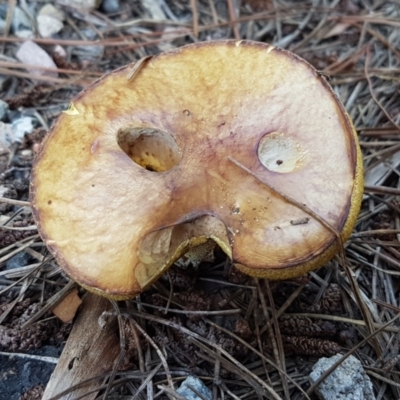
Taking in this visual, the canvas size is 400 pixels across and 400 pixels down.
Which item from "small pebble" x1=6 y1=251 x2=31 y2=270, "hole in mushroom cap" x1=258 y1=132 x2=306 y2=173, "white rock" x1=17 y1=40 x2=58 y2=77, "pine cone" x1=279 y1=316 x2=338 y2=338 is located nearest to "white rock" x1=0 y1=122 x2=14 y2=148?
"white rock" x1=17 y1=40 x2=58 y2=77

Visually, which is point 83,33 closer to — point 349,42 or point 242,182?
point 349,42

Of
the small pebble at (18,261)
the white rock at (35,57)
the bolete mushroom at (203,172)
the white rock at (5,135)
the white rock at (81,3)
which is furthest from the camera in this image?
the white rock at (81,3)

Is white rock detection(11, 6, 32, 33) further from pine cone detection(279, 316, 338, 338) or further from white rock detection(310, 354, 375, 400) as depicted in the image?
white rock detection(310, 354, 375, 400)

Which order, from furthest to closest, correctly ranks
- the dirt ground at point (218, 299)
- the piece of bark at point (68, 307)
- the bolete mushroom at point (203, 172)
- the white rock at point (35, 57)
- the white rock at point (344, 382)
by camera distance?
the white rock at point (35, 57) → the piece of bark at point (68, 307) → the dirt ground at point (218, 299) → the white rock at point (344, 382) → the bolete mushroom at point (203, 172)

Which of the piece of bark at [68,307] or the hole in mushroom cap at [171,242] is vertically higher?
the hole in mushroom cap at [171,242]

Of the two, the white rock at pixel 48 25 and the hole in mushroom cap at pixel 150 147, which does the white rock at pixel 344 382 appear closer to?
the hole in mushroom cap at pixel 150 147

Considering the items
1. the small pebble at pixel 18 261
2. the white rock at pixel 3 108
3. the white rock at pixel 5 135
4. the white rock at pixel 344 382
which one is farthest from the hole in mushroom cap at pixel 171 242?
the white rock at pixel 3 108
